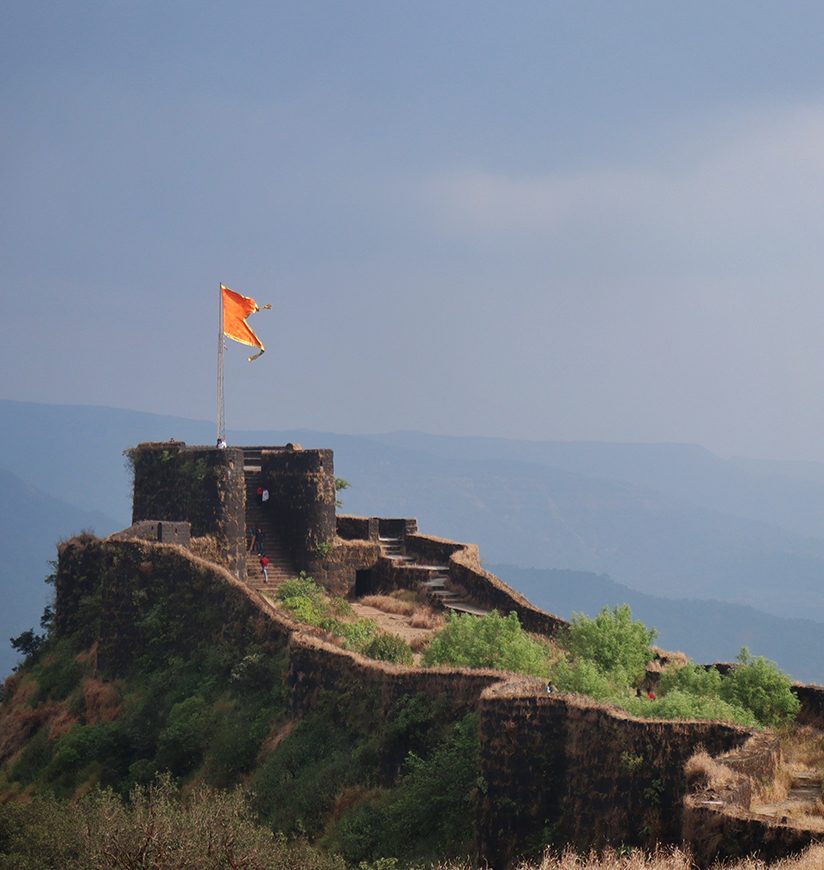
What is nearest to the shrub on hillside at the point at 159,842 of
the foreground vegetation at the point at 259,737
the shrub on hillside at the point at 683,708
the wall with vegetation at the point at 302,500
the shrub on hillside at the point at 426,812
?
the foreground vegetation at the point at 259,737

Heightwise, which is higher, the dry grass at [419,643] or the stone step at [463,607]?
the stone step at [463,607]

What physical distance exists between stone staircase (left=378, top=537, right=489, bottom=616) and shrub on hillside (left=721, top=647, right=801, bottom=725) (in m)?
11.4

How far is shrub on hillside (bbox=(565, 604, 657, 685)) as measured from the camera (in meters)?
31.7

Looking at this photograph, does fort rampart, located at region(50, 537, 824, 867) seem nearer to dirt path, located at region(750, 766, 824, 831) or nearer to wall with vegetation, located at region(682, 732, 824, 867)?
wall with vegetation, located at region(682, 732, 824, 867)

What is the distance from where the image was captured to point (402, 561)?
45781 mm

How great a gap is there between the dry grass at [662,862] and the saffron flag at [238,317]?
30000 millimetres

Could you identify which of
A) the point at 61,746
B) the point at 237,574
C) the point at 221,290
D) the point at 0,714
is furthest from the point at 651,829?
the point at 221,290

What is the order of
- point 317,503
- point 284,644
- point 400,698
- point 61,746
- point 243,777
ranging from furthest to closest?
point 317,503, point 61,746, point 284,644, point 243,777, point 400,698

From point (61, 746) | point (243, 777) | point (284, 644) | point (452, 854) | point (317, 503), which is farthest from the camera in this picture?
point (317, 503)

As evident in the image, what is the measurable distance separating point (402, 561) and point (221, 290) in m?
10.5

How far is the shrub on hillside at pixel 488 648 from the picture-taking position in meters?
29.4

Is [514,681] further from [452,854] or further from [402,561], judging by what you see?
[402,561]

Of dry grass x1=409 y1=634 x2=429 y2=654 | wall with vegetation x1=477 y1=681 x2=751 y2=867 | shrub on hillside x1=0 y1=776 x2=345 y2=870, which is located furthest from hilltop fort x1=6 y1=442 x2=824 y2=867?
dry grass x1=409 y1=634 x2=429 y2=654

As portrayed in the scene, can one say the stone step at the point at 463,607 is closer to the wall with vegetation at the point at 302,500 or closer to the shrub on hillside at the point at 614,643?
the wall with vegetation at the point at 302,500
